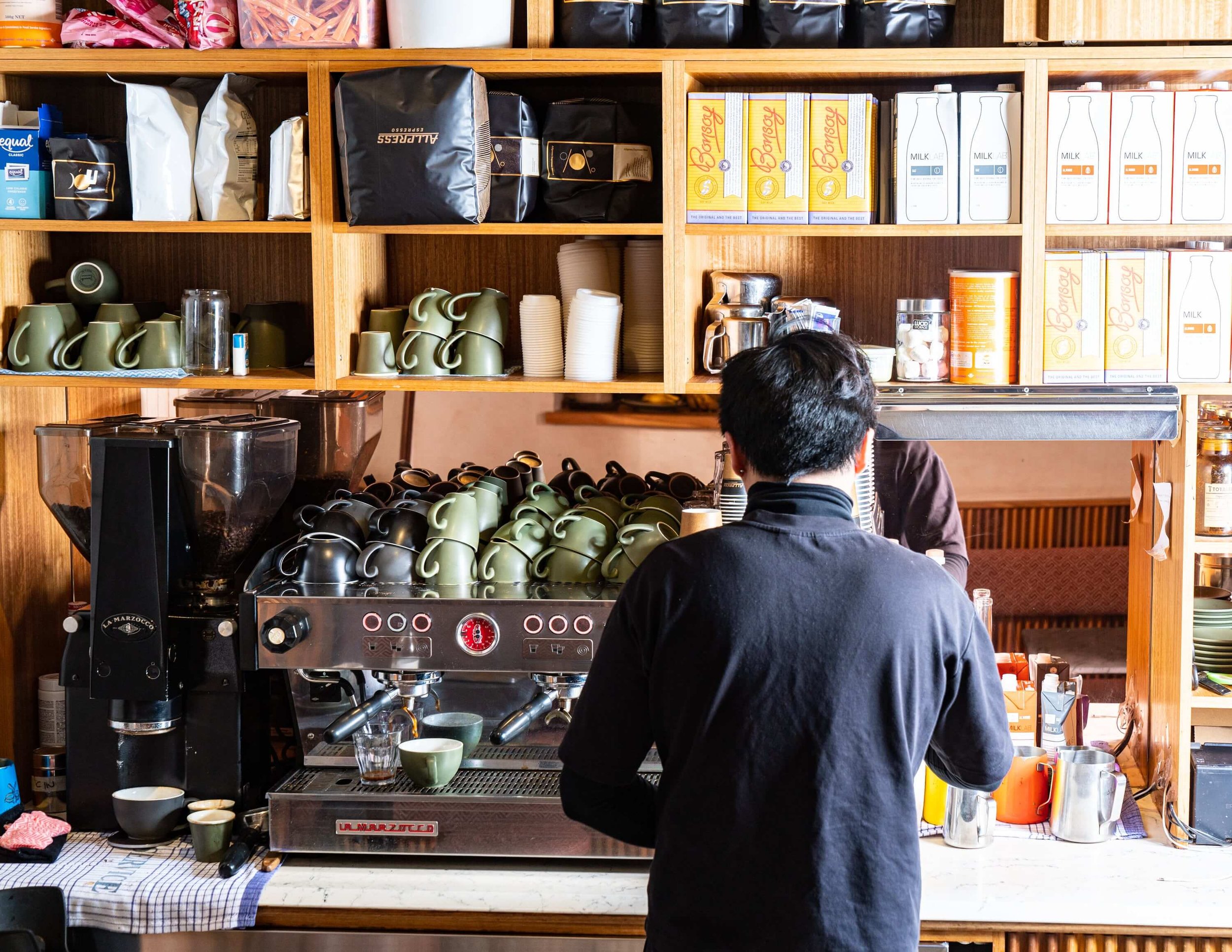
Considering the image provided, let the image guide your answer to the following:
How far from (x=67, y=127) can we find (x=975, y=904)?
2.27 meters

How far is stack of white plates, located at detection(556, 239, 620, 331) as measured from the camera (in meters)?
2.30

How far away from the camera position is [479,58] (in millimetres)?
2076

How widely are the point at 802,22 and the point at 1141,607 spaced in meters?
1.27

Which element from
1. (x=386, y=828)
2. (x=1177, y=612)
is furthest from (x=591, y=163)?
(x=1177, y=612)

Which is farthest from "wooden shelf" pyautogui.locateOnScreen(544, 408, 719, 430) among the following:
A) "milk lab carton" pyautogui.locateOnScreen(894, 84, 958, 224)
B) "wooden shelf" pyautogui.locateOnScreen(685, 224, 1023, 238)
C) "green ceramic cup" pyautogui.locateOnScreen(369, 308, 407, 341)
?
"milk lab carton" pyautogui.locateOnScreen(894, 84, 958, 224)

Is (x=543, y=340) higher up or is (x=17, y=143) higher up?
(x=17, y=143)

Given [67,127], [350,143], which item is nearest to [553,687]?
[350,143]

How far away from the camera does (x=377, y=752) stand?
6.61 ft

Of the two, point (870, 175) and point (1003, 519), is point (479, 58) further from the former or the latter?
point (1003, 519)

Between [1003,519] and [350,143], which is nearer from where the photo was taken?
[350,143]

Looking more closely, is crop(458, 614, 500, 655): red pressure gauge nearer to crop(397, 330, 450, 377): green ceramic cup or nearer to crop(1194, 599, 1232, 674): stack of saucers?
crop(397, 330, 450, 377): green ceramic cup

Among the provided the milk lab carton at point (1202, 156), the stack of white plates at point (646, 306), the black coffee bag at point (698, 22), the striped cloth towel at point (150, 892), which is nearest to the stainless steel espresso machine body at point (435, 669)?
the striped cloth towel at point (150, 892)

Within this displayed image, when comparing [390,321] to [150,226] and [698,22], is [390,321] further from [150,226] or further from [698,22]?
[698,22]

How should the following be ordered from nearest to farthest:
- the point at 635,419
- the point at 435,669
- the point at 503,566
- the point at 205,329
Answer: the point at 435,669 < the point at 503,566 < the point at 205,329 < the point at 635,419
